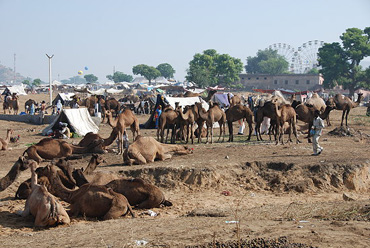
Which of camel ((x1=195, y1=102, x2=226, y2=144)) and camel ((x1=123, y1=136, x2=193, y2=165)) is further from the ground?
camel ((x1=195, y1=102, x2=226, y2=144))

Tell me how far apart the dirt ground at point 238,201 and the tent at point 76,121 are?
2667 millimetres

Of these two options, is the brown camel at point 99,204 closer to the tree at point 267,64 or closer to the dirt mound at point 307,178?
the dirt mound at point 307,178

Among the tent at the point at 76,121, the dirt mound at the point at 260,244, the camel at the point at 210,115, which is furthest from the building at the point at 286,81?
the dirt mound at the point at 260,244

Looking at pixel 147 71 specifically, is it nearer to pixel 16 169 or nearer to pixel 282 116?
pixel 282 116

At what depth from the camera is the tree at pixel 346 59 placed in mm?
70000

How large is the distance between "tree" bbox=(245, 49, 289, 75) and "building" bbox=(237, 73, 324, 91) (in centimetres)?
2403

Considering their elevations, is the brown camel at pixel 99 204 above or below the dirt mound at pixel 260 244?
below

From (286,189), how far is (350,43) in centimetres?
6529

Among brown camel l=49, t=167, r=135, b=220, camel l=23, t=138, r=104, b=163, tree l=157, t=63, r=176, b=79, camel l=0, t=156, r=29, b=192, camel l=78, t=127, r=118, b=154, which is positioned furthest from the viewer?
tree l=157, t=63, r=176, b=79

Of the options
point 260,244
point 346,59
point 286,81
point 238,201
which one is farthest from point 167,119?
point 286,81

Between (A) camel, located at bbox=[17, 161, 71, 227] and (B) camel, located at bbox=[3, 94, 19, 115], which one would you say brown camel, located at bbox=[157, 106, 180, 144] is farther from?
(B) camel, located at bbox=[3, 94, 19, 115]

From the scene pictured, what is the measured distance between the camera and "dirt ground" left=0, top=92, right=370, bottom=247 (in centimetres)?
648

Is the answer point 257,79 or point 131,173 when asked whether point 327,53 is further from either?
point 131,173

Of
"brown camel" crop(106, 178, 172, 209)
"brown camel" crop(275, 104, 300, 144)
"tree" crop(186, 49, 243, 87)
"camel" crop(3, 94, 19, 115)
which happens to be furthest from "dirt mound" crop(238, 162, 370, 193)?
"tree" crop(186, 49, 243, 87)
